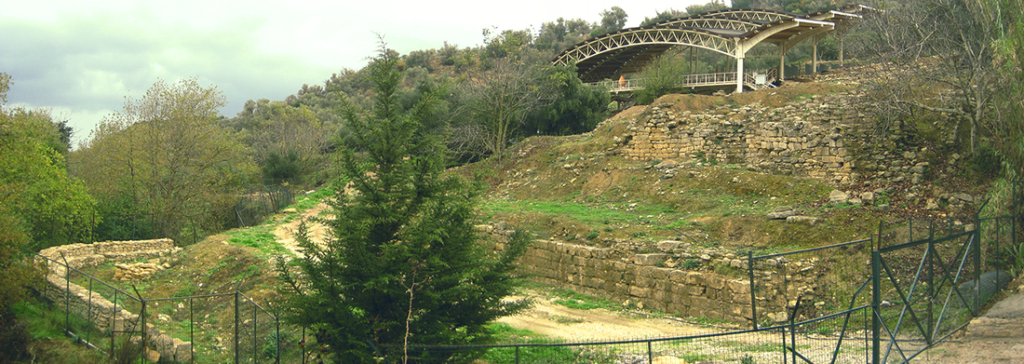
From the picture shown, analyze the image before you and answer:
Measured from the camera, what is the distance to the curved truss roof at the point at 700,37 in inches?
1085

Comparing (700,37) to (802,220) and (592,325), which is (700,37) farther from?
(592,325)

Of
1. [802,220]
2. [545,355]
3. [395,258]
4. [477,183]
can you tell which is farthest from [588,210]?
[395,258]

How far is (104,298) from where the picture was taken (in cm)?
1362

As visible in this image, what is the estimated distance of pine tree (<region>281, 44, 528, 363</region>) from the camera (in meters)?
8.09

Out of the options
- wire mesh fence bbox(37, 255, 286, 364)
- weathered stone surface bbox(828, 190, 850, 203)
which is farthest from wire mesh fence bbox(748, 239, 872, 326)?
wire mesh fence bbox(37, 255, 286, 364)

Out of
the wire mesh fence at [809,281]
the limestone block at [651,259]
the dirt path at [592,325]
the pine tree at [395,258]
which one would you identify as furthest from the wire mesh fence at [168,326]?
the wire mesh fence at [809,281]

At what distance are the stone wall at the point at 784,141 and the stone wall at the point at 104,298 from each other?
16568 mm

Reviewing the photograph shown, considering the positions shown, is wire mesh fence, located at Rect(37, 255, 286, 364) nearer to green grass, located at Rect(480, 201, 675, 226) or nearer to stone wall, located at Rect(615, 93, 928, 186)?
green grass, located at Rect(480, 201, 675, 226)

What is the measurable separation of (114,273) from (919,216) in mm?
21122

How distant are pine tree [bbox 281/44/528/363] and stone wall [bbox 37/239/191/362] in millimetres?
4132

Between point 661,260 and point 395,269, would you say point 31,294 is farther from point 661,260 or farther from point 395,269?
point 661,260

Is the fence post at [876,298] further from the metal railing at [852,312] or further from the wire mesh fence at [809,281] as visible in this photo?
the wire mesh fence at [809,281]

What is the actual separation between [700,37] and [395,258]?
27.7 m

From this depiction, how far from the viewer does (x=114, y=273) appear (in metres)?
16.4
